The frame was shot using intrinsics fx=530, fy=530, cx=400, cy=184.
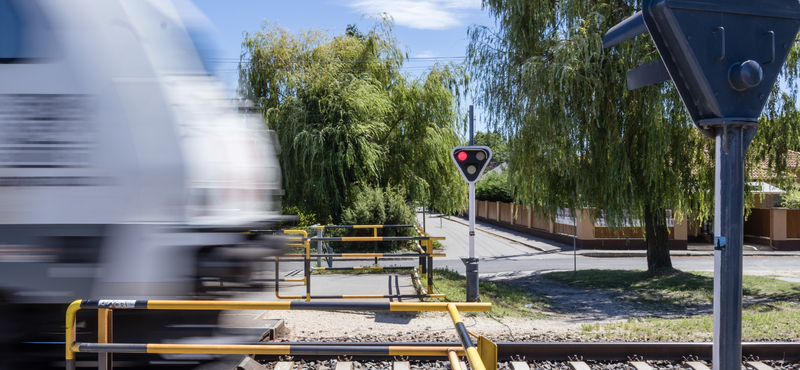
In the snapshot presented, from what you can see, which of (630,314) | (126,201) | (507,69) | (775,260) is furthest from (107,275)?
(775,260)

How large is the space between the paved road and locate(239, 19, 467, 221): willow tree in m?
2.81

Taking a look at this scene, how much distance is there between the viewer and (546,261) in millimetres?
18297

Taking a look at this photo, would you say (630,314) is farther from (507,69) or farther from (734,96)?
(734,96)

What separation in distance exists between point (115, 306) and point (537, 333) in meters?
5.08

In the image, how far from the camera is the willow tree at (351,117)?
763 inches

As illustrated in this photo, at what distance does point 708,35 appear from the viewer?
1882 millimetres

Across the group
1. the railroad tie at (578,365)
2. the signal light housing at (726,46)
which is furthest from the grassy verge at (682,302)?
the signal light housing at (726,46)

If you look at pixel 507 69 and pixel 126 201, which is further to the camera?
pixel 507 69

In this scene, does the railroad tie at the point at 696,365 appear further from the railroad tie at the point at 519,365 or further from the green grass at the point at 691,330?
the railroad tie at the point at 519,365

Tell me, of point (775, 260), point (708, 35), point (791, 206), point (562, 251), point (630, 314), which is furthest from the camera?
point (791, 206)

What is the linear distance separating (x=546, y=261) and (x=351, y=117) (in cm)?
870

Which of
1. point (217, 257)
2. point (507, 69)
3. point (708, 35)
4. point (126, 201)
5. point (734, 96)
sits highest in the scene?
point (507, 69)

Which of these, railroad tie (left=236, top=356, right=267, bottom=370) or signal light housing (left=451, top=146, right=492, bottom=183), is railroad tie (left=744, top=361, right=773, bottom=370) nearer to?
signal light housing (left=451, top=146, right=492, bottom=183)

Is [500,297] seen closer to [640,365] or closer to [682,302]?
[682,302]
